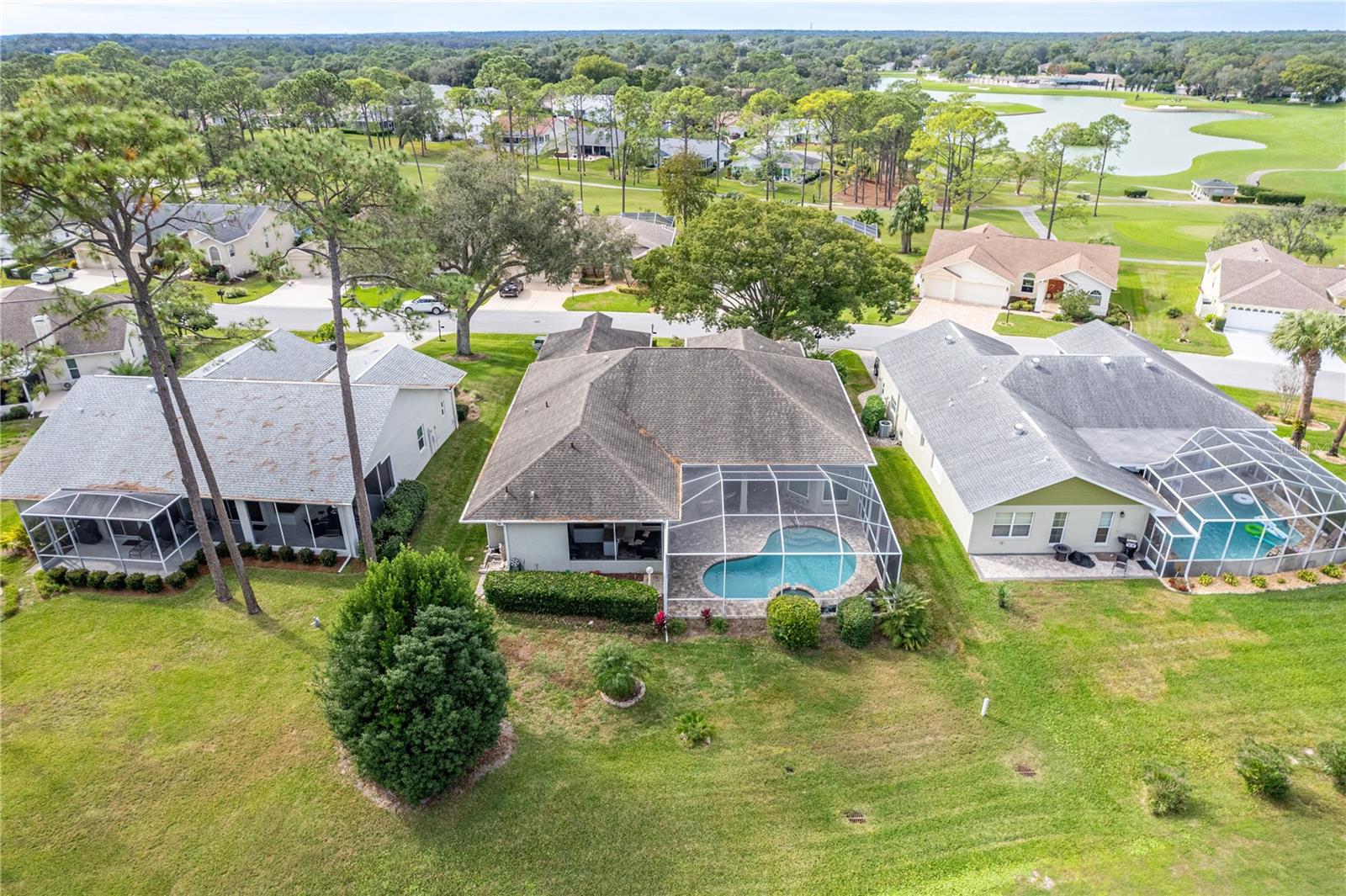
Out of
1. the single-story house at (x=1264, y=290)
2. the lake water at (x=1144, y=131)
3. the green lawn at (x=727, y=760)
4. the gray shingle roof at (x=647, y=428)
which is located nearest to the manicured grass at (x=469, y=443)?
the gray shingle roof at (x=647, y=428)

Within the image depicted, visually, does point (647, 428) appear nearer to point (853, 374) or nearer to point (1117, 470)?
point (1117, 470)

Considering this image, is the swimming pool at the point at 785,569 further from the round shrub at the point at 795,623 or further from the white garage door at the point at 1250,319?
the white garage door at the point at 1250,319

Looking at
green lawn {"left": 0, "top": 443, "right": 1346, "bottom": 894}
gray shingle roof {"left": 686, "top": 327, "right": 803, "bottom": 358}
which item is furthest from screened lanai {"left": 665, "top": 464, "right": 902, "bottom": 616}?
gray shingle roof {"left": 686, "top": 327, "right": 803, "bottom": 358}

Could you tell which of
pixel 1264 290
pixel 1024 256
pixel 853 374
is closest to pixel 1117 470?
pixel 853 374

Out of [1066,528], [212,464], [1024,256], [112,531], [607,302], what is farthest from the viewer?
[1024,256]

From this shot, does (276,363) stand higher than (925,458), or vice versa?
(276,363)
